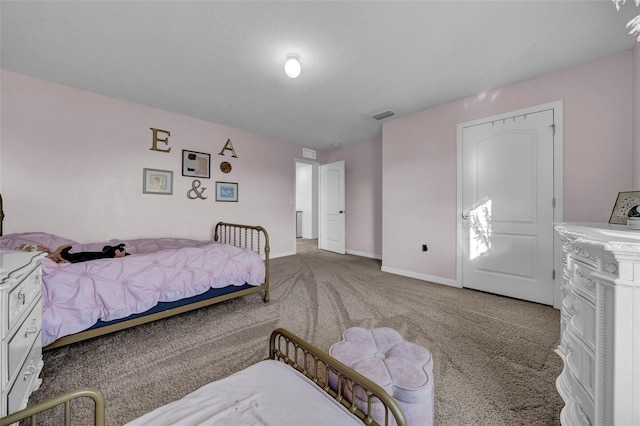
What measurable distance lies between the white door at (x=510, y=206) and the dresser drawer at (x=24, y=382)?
3694mm

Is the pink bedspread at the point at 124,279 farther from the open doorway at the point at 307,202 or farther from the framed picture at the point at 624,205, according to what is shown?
the open doorway at the point at 307,202

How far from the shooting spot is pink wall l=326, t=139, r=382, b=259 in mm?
4910

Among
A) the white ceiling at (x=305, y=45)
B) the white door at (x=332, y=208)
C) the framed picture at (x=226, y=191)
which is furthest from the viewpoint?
the white door at (x=332, y=208)

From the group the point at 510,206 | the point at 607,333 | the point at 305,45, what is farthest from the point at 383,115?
the point at 607,333

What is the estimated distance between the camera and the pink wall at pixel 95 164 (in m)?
2.53

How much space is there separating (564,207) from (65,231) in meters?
5.36

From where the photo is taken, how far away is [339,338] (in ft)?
6.25

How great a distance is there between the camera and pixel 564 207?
7.95 feet

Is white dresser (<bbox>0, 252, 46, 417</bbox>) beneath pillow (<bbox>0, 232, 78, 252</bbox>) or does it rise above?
beneath

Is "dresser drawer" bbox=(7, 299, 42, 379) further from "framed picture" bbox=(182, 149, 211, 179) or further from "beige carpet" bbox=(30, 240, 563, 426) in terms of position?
"framed picture" bbox=(182, 149, 211, 179)

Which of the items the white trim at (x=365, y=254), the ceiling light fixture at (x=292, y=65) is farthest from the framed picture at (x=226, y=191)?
the white trim at (x=365, y=254)

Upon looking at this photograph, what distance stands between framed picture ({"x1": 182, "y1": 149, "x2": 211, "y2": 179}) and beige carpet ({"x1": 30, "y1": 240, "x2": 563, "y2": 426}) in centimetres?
220

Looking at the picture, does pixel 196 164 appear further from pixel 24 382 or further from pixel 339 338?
pixel 339 338

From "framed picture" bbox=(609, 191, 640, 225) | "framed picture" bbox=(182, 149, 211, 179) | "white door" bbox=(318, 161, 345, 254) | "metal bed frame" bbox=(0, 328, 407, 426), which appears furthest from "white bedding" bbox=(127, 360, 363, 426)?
"white door" bbox=(318, 161, 345, 254)
